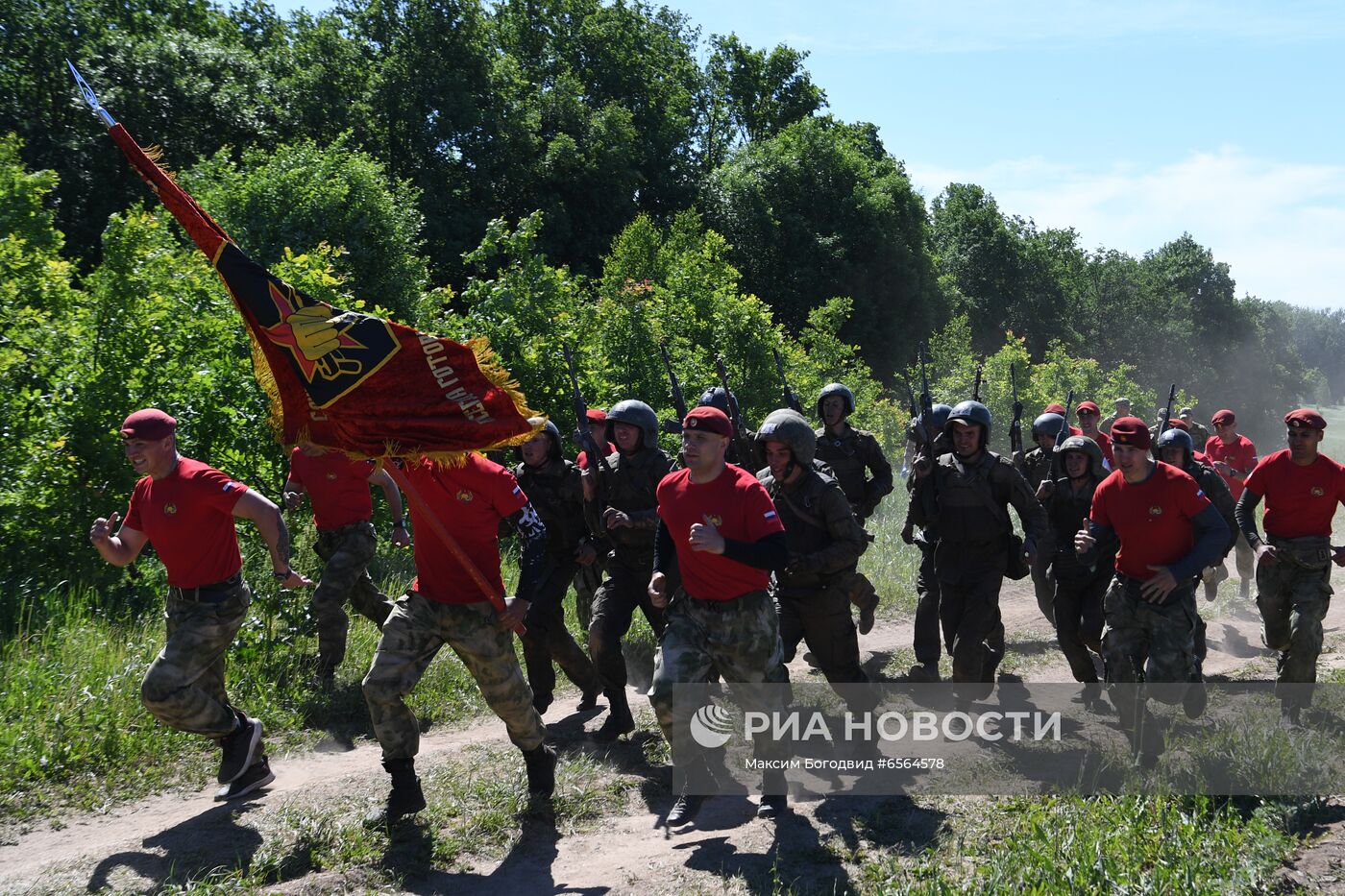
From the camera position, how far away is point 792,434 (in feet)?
21.1

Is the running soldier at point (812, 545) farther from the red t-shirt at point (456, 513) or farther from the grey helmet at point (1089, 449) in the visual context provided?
the grey helmet at point (1089, 449)

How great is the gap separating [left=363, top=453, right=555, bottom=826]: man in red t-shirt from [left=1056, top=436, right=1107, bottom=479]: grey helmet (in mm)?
4614

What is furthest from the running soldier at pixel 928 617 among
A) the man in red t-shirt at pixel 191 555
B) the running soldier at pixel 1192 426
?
the running soldier at pixel 1192 426

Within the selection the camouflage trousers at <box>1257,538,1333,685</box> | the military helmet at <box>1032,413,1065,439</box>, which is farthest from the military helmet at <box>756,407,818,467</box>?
the military helmet at <box>1032,413,1065,439</box>

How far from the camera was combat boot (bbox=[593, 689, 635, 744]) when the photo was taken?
748 cm

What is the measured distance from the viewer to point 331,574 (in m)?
8.10

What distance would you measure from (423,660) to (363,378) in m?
1.48

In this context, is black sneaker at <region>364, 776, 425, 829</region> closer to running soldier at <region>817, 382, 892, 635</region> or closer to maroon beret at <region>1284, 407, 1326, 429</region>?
running soldier at <region>817, 382, 892, 635</region>

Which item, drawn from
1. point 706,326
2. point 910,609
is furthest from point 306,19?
point 910,609

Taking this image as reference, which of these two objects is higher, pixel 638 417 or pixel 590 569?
pixel 638 417

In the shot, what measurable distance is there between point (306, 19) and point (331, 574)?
98.4ft

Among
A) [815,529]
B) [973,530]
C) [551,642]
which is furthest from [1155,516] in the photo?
[551,642]

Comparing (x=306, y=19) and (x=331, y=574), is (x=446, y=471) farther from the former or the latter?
(x=306, y=19)

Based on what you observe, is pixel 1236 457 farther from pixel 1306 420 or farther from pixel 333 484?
pixel 333 484
